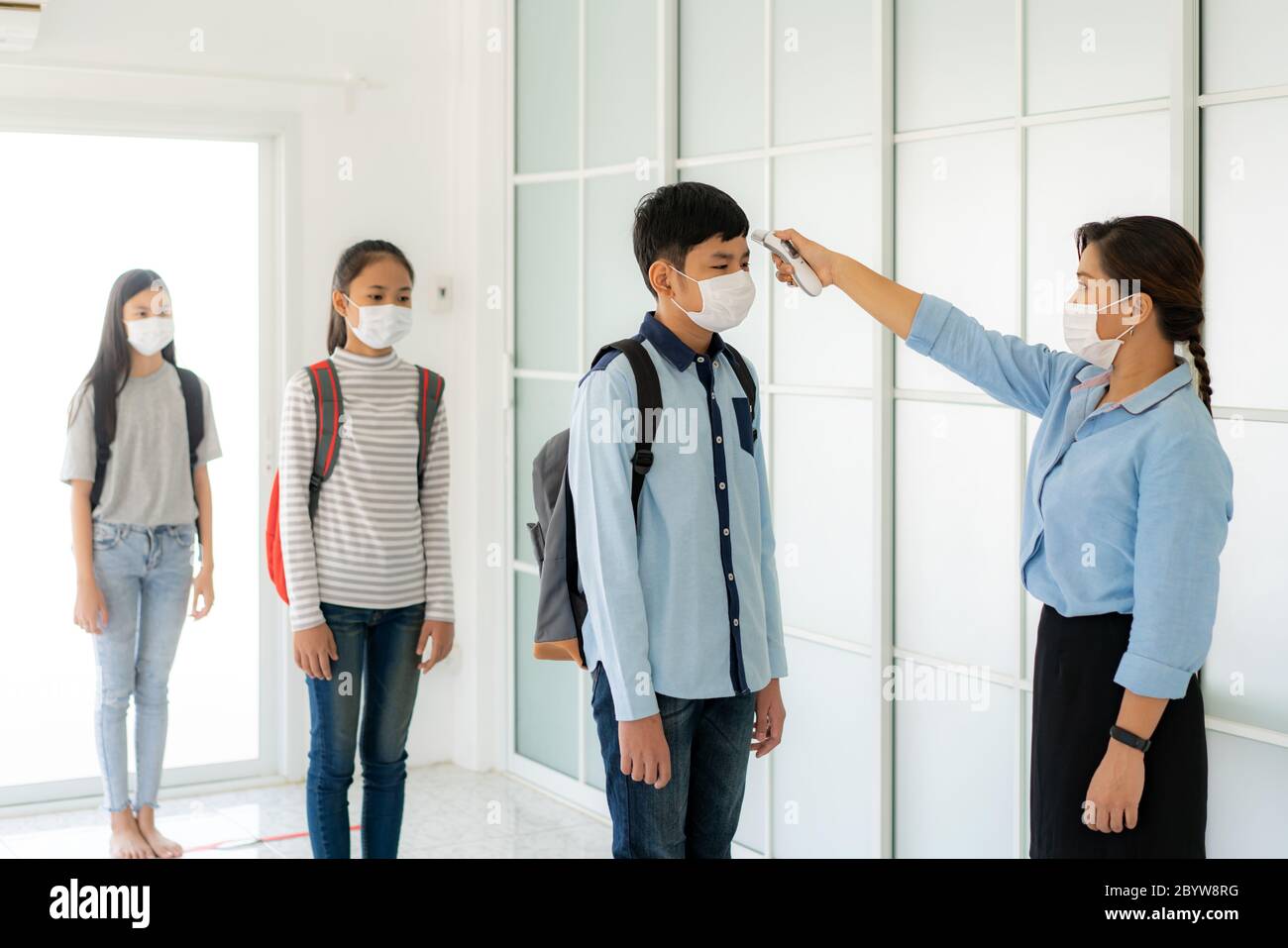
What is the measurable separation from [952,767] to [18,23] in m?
3.01

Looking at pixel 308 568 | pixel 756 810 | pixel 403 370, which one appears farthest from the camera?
pixel 756 810

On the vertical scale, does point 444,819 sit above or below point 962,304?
below

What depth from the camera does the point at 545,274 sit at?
405cm

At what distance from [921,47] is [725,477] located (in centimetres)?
134

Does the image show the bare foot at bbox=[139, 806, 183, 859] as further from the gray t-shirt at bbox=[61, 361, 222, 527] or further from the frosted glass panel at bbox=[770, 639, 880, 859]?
the frosted glass panel at bbox=[770, 639, 880, 859]

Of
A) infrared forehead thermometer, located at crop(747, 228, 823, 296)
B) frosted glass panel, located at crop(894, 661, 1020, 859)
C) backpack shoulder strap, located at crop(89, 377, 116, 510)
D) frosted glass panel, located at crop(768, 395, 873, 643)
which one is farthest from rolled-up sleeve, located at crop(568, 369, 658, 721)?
backpack shoulder strap, located at crop(89, 377, 116, 510)

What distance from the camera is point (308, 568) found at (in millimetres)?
2533

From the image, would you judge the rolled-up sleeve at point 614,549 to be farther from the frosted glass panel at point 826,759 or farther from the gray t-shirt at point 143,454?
the gray t-shirt at point 143,454

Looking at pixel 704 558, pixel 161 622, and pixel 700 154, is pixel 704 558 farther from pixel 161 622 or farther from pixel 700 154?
pixel 161 622

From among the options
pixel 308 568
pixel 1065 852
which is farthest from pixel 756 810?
pixel 1065 852

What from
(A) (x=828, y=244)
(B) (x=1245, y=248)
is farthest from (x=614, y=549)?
(A) (x=828, y=244)

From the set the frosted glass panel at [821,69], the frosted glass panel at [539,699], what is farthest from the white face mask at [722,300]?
the frosted glass panel at [539,699]

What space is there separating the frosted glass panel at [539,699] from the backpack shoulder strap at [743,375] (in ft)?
6.75

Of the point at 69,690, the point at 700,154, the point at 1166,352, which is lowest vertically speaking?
A: the point at 69,690
